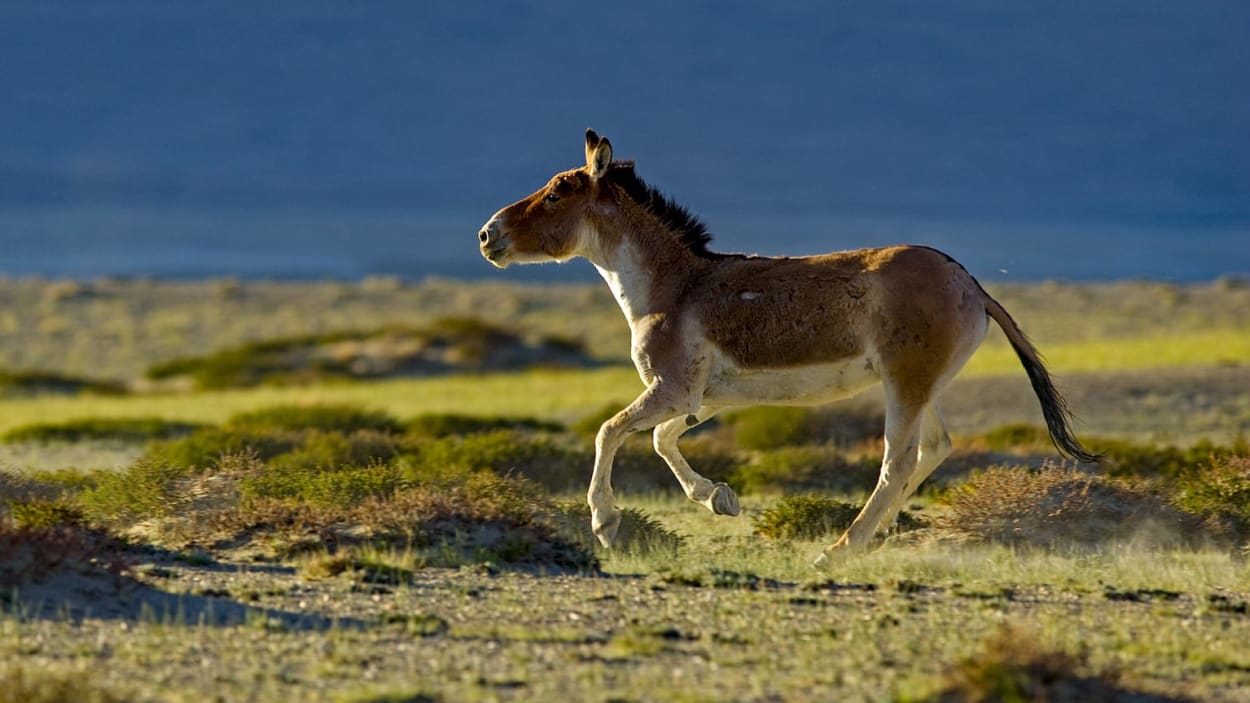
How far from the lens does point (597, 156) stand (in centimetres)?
1330

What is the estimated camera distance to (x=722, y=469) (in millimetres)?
22953

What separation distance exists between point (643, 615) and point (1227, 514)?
6.98m

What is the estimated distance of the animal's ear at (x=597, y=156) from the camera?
13.2 metres

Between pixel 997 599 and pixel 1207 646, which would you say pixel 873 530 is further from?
pixel 1207 646

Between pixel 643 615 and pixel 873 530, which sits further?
pixel 873 530

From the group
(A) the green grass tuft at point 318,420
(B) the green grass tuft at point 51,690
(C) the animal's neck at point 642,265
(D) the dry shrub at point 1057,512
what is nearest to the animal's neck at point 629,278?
(C) the animal's neck at point 642,265

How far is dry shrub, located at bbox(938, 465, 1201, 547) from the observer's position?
47.1ft

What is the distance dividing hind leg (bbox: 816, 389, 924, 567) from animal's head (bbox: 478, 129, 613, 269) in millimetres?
2590

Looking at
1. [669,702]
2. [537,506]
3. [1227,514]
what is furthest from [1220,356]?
[669,702]

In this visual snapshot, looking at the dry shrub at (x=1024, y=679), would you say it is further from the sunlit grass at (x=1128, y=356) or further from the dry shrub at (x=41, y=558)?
the sunlit grass at (x=1128, y=356)

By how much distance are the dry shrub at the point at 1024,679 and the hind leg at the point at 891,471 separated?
3.83 m

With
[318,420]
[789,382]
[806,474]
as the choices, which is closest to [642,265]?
[789,382]

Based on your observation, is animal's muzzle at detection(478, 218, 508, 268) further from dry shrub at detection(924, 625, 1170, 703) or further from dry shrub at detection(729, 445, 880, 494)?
dry shrub at detection(729, 445, 880, 494)

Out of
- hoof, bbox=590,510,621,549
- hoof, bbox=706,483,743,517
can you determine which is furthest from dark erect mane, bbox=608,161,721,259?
hoof, bbox=590,510,621,549
